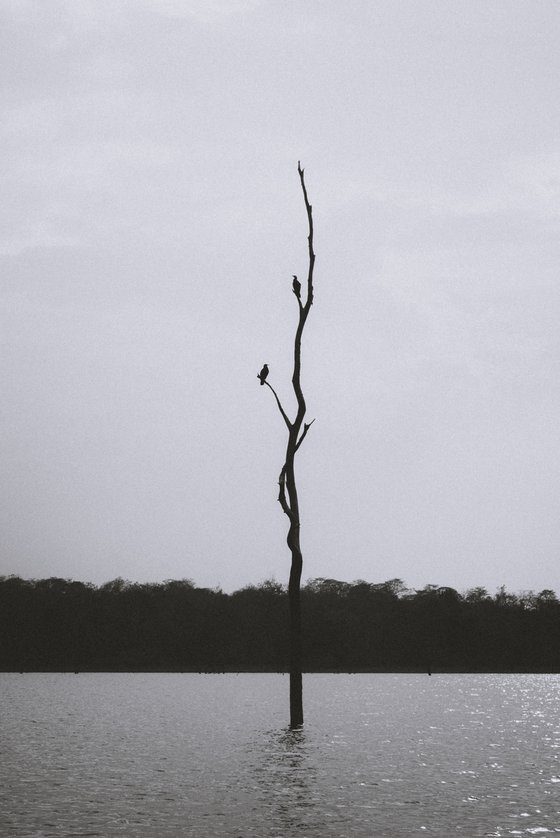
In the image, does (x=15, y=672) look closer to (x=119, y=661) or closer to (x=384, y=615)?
(x=119, y=661)

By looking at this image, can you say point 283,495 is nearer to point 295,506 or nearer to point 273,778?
point 295,506

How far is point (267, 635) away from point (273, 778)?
133m

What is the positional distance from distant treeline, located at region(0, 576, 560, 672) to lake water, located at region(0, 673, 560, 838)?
102863 millimetres

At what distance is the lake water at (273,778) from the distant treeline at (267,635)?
103 m

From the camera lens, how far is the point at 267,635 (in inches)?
5940

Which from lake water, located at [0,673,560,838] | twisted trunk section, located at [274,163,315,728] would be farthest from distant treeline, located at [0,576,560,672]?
twisted trunk section, located at [274,163,315,728]

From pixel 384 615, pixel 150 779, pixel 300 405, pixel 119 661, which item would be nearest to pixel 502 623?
pixel 384 615

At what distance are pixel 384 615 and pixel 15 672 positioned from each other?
57367 mm

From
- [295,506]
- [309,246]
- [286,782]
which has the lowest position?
[286,782]

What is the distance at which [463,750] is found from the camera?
2978 centimetres

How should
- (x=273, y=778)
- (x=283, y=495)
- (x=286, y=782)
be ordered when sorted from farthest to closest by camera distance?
(x=283, y=495), (x=273, y=778), (x=286, y=782)

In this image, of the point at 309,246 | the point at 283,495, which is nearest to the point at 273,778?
the point at 283,495

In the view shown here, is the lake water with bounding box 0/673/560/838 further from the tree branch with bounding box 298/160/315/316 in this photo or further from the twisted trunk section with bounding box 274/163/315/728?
the tree branch with bounding box 298/160/315/316

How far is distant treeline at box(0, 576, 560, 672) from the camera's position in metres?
144
